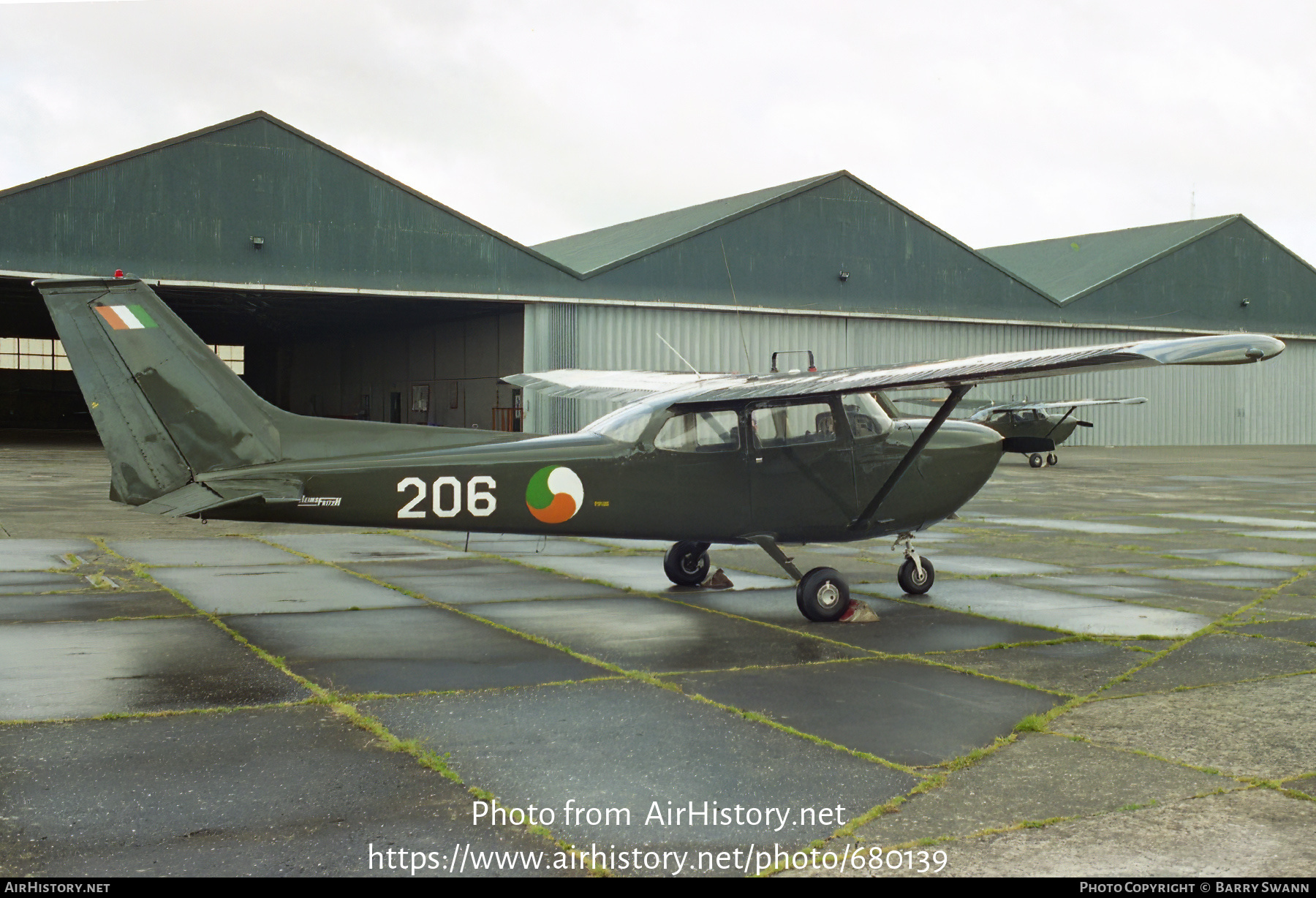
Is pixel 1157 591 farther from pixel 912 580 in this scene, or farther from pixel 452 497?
pixel 452 497

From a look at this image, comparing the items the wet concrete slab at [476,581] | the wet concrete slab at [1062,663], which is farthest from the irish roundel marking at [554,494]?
the wet concrete slab at [1062,663]

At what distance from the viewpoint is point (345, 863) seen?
430 centimetres

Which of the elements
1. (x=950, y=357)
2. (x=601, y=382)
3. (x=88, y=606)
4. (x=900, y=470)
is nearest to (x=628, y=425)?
(x=900, y=470)

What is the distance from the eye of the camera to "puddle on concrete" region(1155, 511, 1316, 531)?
57.8 feet

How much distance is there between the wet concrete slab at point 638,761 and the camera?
474cm

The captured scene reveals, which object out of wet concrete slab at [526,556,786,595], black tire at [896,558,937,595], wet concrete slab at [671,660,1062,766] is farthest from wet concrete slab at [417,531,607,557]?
wet concrete slab at [671,660,1062,766]

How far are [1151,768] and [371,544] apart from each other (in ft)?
37.3

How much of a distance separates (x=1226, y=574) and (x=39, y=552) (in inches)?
543

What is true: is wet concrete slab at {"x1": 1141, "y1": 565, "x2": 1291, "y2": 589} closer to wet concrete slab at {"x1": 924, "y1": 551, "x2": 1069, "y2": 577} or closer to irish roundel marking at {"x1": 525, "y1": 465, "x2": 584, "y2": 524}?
wet concrete slab at {"x1": 924, "y1": 551, "x2": 1069, "y2": 577}

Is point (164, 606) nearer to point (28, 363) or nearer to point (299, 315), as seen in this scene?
point (299, 315)

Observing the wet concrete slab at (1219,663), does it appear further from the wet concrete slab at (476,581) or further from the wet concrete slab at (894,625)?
the wet concrete slab at (476,581)

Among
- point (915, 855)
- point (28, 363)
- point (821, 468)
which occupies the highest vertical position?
point (28, 363)

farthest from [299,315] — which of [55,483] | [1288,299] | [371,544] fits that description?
[1288,299]

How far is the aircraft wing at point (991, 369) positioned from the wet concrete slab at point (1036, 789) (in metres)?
2.33
